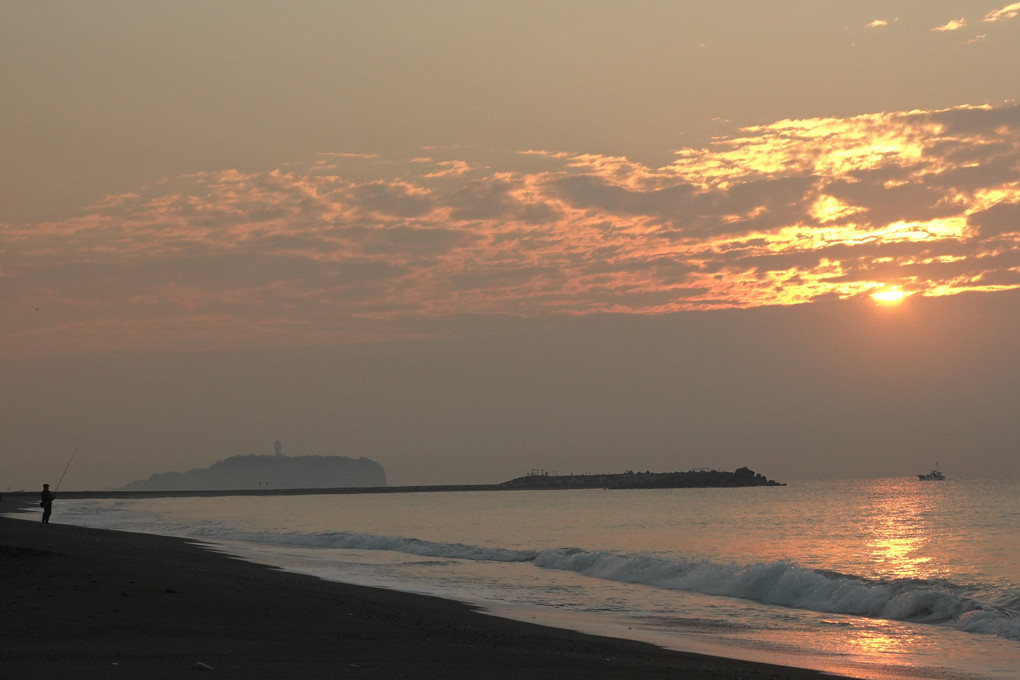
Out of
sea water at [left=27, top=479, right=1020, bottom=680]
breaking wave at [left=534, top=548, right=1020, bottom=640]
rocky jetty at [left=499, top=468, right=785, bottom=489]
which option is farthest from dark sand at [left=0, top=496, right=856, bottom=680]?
rocky jetty at [left=499, top=468, right=785, bottom=489]

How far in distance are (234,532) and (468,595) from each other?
32.9m

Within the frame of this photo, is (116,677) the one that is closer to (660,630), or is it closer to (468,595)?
(660,630)

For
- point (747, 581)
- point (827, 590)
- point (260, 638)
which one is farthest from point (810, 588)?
point (260, 638)

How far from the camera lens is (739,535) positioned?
155 feet

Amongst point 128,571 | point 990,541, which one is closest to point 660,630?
point 128,571

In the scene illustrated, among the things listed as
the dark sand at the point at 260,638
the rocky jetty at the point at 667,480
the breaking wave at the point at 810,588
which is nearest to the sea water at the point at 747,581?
the breaking wave at the point at 810,588

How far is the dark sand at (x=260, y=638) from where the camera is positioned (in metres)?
10.7

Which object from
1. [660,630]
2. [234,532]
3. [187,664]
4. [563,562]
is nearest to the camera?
[187,664]

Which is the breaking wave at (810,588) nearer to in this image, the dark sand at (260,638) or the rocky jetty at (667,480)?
the dark sand at (260,638)

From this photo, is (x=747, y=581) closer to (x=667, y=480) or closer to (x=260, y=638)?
(x=260, y=638)

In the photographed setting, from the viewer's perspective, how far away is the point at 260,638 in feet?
42.1

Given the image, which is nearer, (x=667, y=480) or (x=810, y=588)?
(x=810, y=588)

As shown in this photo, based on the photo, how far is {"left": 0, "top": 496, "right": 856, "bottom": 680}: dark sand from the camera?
10703 millimetres

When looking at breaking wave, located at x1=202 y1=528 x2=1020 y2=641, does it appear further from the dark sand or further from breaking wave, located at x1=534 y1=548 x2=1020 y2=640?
the dark sand
